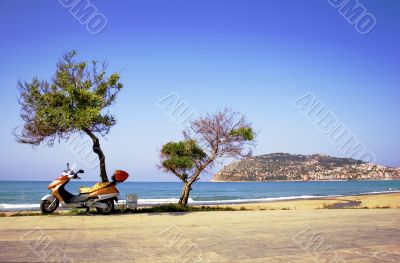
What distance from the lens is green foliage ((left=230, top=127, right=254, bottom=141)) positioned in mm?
20484

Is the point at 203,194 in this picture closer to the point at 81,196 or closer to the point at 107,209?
the point at 107,209

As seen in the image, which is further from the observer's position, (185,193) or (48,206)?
(185,193)

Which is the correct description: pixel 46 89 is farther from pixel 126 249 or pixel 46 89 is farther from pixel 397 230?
pixel 397 230

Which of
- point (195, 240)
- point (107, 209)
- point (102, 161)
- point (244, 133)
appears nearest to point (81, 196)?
point (107, 209)

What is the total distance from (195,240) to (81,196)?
7.30 metres

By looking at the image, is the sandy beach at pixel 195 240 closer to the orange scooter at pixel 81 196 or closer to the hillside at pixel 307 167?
the orange scooter at pixel 81 196

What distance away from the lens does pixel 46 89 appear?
15156mm

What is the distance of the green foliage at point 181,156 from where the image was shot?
2160cm

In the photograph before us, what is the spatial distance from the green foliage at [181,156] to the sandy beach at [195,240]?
8511 millimetres

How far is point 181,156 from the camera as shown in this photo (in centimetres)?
2241

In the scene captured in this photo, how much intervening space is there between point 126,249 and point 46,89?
9.61 meters

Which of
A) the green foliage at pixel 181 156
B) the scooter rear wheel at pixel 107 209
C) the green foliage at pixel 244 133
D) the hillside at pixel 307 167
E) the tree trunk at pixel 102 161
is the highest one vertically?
the hillside at pixel 307 167

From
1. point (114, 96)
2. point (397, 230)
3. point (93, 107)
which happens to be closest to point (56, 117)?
point (93, 107)

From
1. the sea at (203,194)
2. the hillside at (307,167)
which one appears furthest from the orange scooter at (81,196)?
the hillside at (307,167)
